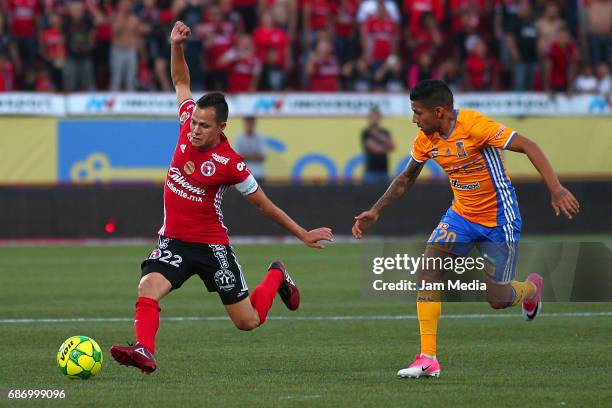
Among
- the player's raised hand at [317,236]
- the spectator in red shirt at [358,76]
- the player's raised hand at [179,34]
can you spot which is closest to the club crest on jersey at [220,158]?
the player's raised hand at [317,236]

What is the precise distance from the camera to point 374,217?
9078 millimetres

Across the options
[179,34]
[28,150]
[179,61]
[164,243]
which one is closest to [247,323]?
[164,243]

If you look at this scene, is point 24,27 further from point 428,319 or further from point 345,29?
point 428,319

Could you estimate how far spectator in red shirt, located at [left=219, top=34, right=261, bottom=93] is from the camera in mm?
22734

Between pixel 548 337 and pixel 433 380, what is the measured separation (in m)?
2.54

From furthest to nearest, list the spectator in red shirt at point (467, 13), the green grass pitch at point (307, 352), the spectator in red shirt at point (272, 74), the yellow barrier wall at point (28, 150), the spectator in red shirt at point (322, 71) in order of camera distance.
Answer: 1. the spectator in red shirt at point (467, 13)
2. the spectator in red shirt at point (322, 71)
3. the spectator in red shirt at point (272, 74)
4. the yellow barrier wall at point (28, 150)
5. the green grass pitch at point (307, 352)

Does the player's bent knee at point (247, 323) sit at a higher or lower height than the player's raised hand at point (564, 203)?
lower

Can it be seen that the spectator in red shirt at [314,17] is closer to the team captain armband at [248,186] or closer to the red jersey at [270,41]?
the red jersey at [270,41]

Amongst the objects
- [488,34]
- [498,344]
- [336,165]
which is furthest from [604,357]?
[488,34]

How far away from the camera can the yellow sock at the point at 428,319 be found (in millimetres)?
8555

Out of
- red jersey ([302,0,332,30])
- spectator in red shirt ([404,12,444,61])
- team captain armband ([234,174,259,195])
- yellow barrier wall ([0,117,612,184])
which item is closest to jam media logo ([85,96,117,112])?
yellow barrier wall ([0,117,612,184])

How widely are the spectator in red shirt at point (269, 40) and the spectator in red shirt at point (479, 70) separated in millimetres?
3668

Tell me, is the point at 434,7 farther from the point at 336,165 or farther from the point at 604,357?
the point at 604,357

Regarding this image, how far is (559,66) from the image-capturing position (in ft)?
77.9
